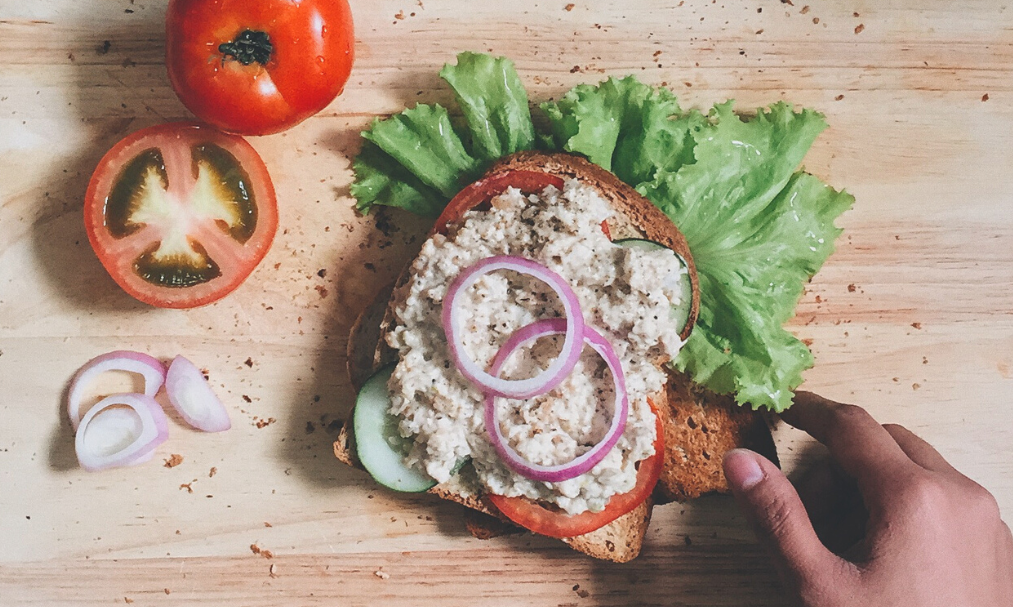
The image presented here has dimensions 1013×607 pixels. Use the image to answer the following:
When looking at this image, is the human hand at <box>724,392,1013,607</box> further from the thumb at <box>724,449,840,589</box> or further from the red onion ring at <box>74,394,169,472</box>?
the red onion ring at <box>74,394,169,472</box>

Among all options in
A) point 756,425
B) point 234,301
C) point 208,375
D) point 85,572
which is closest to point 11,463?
point 85,572

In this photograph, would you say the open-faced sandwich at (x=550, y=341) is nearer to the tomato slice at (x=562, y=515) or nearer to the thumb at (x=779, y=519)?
the tomato slice at (x=562, y=515)

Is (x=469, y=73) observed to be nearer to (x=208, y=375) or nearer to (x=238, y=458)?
(x=208, y=375)

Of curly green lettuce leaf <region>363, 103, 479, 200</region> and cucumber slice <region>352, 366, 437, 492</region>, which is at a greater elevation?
curly green lettuce leaf <region>363, 103, 479, 200</region>

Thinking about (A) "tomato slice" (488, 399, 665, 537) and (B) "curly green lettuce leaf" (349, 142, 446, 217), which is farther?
(B) "curly green lettuce leaf" (349, 142, 446, 217)

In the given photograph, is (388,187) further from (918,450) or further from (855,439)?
(918,450)

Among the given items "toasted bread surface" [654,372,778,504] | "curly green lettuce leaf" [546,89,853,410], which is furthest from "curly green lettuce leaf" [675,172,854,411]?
"toasted bread surface" [654,372,778,504]

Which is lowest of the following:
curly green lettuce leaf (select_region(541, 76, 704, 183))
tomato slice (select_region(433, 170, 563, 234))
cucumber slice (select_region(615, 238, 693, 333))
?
cucumber slice (select_region(615, 238, 693, 333))
